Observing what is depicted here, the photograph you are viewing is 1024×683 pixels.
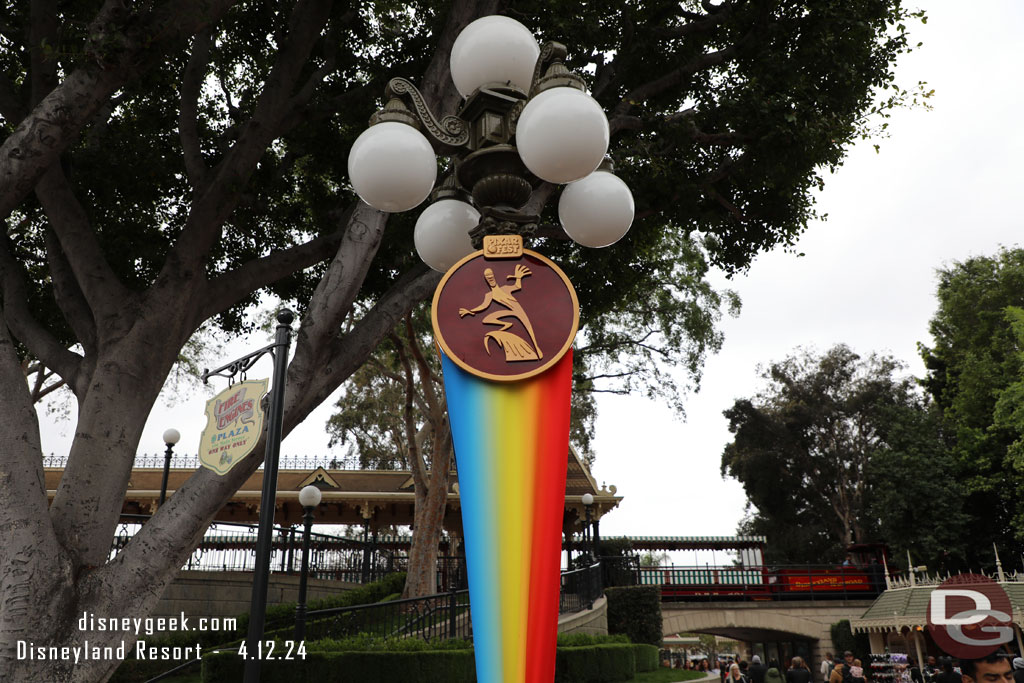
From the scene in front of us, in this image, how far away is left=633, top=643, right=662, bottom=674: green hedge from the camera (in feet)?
43.1

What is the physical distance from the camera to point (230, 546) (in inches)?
700

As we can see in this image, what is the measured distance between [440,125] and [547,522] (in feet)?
5.53

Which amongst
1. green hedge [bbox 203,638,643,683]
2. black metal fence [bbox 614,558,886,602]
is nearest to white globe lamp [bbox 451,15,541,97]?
green hedge [bbox 203,638,643,683]

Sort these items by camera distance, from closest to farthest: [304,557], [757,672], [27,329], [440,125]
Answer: [440,125] → [27,329] → [304,557] → [757,672]

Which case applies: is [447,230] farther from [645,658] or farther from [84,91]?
[645,658]

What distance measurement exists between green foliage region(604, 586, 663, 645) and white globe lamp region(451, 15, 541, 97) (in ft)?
57.9

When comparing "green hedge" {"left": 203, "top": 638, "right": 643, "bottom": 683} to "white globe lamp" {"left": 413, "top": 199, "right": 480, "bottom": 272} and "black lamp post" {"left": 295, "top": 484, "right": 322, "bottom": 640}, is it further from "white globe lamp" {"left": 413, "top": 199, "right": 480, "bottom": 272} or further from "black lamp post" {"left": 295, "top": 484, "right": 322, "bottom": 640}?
"white globe lamp" {"left": 413, "top": 199, "right": 480, "bottom": 272}

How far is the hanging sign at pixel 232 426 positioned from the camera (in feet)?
14.8

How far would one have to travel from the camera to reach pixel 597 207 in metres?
2.92

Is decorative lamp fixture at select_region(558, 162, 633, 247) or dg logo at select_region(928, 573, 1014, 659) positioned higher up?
decorative lamp fixture at select_region(558, 162, 633, 247)

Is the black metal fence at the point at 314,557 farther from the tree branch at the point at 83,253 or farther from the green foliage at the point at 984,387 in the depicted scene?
the green foliage at the point at 984,387

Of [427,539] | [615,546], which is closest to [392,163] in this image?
[427,539]

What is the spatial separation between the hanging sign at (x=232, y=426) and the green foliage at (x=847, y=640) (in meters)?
24.7

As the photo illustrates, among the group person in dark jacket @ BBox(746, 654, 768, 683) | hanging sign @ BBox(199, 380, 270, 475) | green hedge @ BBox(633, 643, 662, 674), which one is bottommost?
person in dark jacket @ BBox(746, 654, 768, 683)
